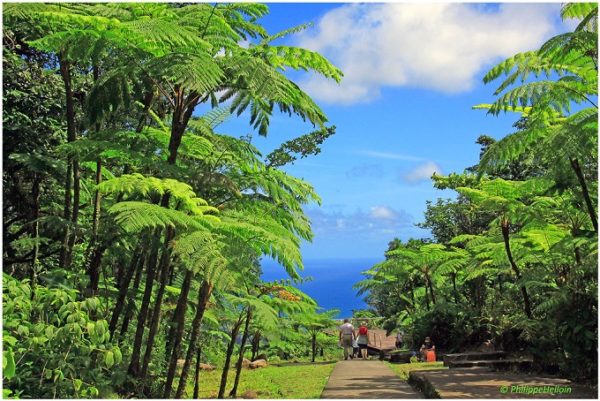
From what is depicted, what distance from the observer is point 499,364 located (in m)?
8.93

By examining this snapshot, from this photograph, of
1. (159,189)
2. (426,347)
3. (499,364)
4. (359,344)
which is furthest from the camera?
(359,344)

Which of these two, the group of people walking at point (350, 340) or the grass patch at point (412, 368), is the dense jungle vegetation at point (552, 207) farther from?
the group of people walking at point (350, 340)

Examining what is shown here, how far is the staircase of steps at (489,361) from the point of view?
336 inches

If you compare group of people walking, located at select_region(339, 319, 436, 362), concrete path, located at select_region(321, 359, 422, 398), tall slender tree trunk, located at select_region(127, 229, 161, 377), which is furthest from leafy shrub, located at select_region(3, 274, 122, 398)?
group of people walking, located at select_region(339, 319, 436, 362)

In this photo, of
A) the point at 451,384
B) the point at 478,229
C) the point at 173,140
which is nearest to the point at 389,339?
the point at 478,229

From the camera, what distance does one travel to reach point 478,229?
19.2 metres

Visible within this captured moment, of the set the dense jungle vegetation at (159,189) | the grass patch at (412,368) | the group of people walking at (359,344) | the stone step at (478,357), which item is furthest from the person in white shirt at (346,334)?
the dense jungle vegetation at (159,189)

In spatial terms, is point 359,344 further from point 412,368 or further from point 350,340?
point 412,368

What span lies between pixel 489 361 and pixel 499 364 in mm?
388

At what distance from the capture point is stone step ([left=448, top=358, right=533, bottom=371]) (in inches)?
334

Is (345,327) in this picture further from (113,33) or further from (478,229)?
(113,33)

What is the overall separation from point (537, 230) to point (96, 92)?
23.2 ft

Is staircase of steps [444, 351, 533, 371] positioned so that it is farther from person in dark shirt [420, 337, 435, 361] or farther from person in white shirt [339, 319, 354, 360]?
person in white shirt [339, 319, 354, 360]

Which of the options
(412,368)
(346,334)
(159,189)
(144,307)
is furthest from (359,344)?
(159,189)
